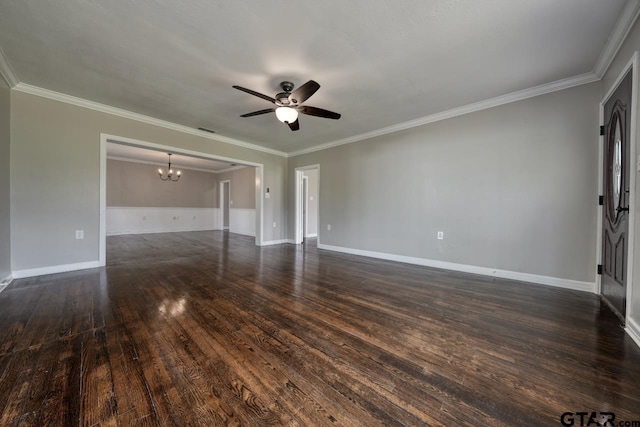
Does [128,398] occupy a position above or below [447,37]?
below

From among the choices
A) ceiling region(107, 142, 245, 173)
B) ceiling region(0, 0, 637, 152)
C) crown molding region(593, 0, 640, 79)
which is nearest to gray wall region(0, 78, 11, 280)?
ceiling region(0, 0, 637, 152)

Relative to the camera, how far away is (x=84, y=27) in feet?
6.69

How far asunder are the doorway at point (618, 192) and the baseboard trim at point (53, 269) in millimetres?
6295

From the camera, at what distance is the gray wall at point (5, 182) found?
2.83 meters

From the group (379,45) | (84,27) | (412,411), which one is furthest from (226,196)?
(412,411)

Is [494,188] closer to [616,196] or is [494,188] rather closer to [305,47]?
[616,196]

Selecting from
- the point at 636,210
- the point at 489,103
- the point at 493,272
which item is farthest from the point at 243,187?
the point at 636,210

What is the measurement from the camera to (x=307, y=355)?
1560 mm

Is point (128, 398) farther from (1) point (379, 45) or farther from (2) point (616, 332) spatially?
(2) point (616, 332)

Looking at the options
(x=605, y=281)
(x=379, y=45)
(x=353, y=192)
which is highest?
(x=379, y=45)

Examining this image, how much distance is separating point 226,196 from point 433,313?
8983 millimetres

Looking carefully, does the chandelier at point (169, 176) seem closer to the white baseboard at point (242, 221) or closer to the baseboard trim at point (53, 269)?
the white baseboard at point (242, 221)

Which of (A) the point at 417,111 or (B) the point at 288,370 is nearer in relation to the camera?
(B) the point at 288,370

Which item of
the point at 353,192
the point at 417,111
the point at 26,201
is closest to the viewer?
the point at 26,201
